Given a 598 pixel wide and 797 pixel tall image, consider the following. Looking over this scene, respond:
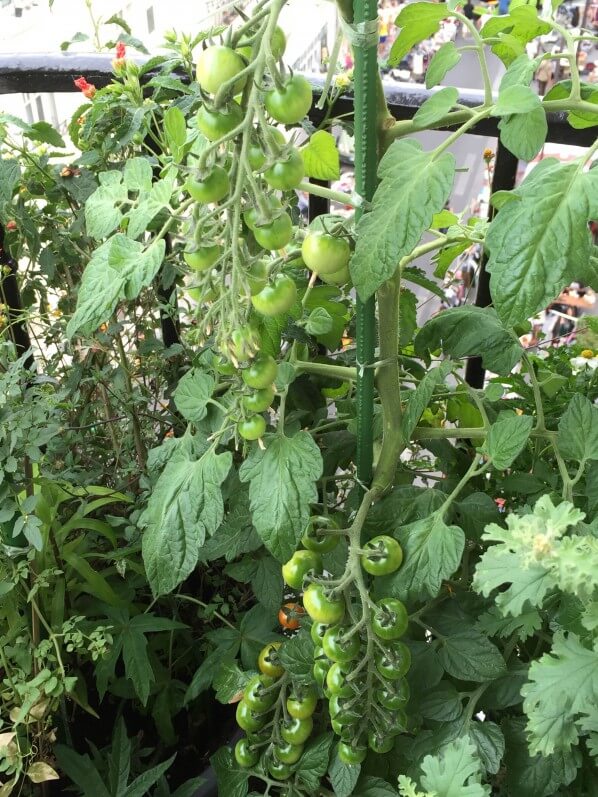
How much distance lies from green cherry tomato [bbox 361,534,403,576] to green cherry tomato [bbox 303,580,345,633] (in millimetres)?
47

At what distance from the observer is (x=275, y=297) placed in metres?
0.61

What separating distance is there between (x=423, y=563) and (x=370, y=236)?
0.33 meters

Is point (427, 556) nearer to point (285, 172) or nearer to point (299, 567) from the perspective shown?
point (299, 567)

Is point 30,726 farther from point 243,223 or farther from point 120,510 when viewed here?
point 243,223

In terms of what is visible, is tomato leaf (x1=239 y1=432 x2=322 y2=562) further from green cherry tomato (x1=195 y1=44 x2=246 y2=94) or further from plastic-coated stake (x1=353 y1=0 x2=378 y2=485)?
green cherry tomato (x1=195 y1=44 x2=246 y2=94)

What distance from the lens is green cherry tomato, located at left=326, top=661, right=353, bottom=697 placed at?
707mm

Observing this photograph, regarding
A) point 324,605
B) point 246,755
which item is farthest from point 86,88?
point 246,755

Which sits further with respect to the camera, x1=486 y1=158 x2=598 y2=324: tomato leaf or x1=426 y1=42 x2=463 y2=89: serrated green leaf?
x1=426 y1=42 x2=463 y2=89: serrated green leaf

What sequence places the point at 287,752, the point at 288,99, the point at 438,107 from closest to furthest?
the point at 288,99 → the point at 438,107 → the point at 287,752

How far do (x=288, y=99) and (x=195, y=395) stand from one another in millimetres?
414

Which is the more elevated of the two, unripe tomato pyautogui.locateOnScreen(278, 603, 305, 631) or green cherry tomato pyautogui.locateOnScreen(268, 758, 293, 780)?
unripe tomato pyautogui.locateOnScreen(278, 603, 305, 631)

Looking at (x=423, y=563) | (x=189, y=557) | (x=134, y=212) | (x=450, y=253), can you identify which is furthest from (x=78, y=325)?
(x=450, y=253)

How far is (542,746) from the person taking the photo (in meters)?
0.55

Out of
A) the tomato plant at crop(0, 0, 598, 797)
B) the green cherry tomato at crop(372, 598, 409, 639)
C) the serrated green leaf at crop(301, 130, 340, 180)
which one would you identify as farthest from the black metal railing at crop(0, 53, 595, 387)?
the green cherry tomato at crop(372, 598, 409, 639)
